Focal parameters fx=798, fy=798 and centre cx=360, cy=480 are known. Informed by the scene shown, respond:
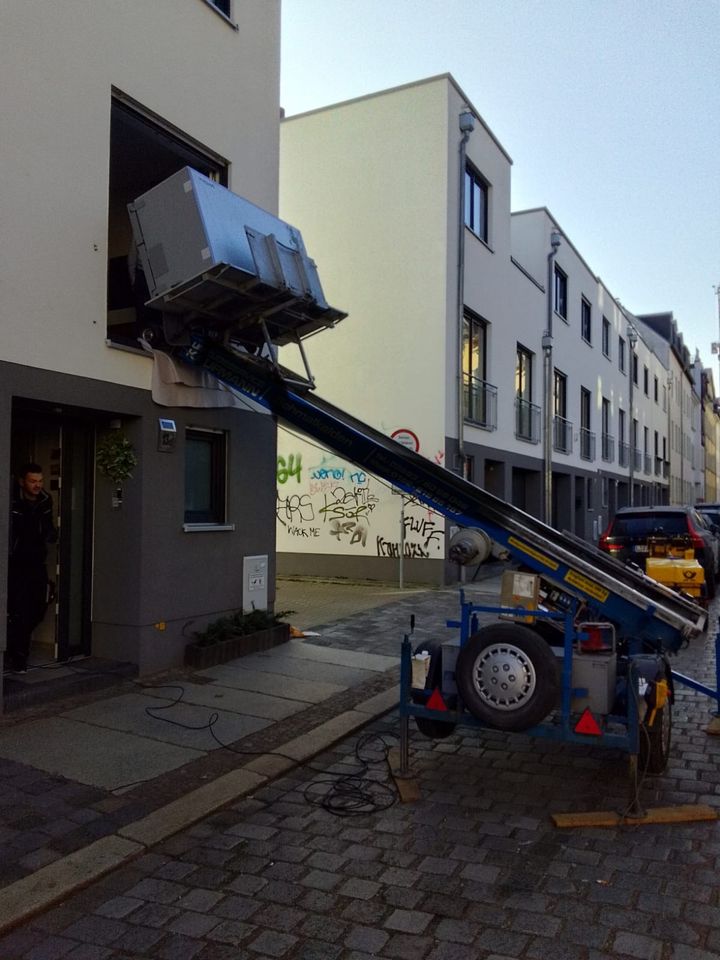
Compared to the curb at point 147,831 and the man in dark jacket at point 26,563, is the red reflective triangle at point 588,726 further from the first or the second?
the man in dark jacket at point 26,563

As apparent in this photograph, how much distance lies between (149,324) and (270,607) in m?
3.53

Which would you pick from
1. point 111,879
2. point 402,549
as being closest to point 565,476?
point 402,549

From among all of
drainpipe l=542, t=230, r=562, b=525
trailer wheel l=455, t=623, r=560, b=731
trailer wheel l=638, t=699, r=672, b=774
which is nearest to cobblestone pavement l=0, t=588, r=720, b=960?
trailer wheel l=638, t=699, r=672, b=774

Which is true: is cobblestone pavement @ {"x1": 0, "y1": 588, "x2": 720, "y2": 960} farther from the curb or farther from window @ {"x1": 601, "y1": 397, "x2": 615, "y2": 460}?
window @ {"x1": 601, "y1": 397, "x2": 615, "y2": 460}

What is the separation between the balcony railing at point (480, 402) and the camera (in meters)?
16.9

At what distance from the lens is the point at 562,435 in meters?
24.9

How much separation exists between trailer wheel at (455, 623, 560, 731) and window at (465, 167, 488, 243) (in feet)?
44.4

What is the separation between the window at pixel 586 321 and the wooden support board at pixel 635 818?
2523 centimetres

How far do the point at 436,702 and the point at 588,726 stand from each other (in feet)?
3.13

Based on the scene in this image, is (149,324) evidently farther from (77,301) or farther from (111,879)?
(111,879)

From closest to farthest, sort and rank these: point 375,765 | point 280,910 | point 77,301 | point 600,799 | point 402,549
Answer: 1. point 280,910
2. point 600,799
3. point 375,765
4. point 77,301
5. point 402,549

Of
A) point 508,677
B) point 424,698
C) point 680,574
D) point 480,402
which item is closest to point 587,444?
point 480,402

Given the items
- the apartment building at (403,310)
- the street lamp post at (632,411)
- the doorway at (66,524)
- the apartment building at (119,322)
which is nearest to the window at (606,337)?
the street lamp post at (632,411)

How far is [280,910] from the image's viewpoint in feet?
11.4
